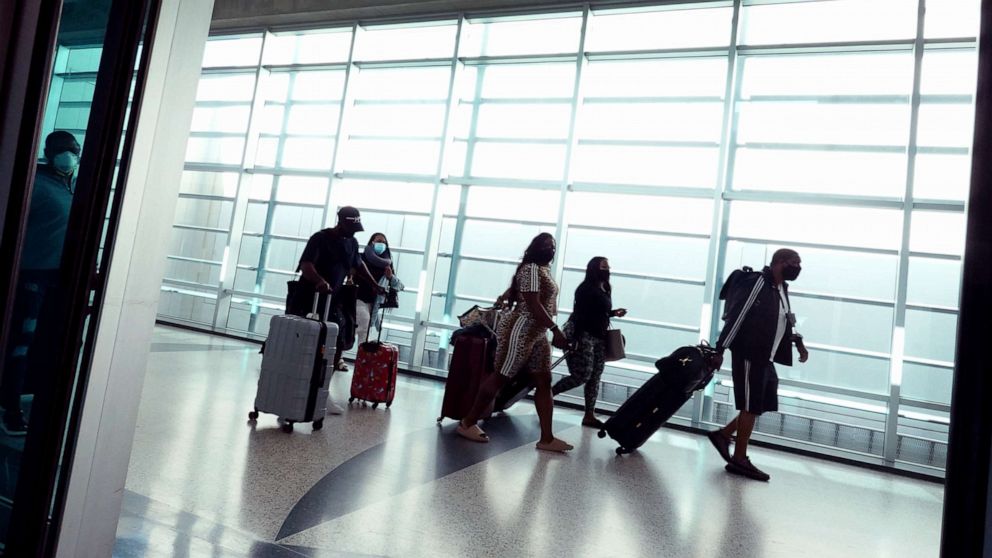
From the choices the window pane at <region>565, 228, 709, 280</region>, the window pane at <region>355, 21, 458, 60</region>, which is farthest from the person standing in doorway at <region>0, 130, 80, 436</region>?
the window pane at <region>355, 21, 458, 60</region>

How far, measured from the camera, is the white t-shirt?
4.89 metres

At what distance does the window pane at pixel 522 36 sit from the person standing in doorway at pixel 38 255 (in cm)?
864

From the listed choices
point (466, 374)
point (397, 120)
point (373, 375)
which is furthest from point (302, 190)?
point (466, 374)

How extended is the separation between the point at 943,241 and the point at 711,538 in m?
6.00

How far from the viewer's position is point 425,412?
6.20m

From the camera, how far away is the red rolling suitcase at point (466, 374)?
18.4ft

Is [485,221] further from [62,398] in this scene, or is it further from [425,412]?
[62,398]

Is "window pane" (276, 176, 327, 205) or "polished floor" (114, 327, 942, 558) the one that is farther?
"window pane" (276, 176, 327, 205)

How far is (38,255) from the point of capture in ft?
4.90

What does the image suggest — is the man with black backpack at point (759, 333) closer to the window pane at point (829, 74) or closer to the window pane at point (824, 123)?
the window pane at point (824, 123)

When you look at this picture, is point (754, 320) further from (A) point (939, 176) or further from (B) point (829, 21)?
(B) point (829, 21)

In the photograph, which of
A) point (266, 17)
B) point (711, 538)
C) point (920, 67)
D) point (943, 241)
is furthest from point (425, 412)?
point (266, 17)

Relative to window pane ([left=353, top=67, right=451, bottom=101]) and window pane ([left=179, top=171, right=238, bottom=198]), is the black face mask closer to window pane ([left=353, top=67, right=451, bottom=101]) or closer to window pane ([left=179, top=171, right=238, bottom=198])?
window pane ([left=353, top=67, right=451, bottom=101])

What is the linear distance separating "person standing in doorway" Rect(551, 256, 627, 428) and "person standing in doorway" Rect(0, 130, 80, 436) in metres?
5.05
